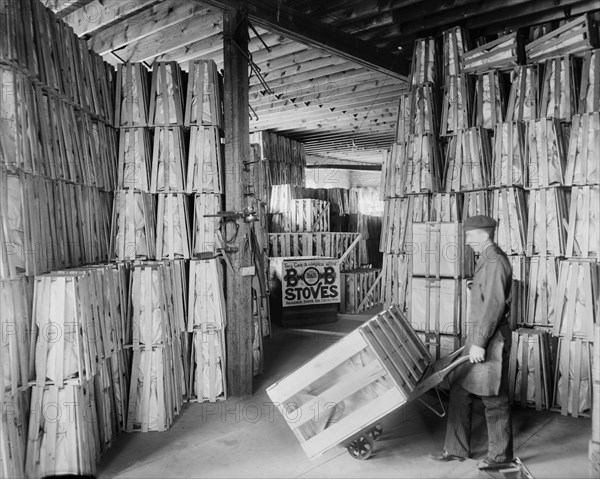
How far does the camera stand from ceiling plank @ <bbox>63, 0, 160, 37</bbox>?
7.23 m

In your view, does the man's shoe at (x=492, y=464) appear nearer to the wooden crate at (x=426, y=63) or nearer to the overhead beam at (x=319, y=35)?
the wooden crate at (x=426, y=63)

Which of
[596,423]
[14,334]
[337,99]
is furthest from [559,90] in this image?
[14,334]

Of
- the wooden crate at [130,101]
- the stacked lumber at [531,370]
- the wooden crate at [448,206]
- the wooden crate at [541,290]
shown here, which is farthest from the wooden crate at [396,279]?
the wooden crate at [130,101]

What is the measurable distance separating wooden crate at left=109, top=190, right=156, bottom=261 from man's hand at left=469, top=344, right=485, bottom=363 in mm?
3883

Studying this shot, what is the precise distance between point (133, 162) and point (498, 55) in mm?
4942

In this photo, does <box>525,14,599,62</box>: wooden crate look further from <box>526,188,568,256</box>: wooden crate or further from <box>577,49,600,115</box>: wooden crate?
<box>526,188,568,256</box>: wooden crate

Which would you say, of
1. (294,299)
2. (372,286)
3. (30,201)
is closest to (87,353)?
(30,201)

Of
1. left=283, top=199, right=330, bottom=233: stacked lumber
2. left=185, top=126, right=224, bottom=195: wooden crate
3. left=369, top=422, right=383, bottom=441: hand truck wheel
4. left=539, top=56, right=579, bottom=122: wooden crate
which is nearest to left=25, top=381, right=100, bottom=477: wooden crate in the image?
left=369, top=422, right=383, bottom=441: hand truck wheel

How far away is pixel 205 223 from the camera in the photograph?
6.62 meters

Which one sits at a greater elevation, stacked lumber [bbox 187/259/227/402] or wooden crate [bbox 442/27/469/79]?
wooden crate [bbox 442/27/469/79]

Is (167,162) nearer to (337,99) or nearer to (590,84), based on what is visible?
(590,84)

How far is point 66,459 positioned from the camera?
438 cm

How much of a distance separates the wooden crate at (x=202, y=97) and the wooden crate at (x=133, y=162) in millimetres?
627

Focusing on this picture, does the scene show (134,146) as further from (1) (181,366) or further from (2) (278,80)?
(2) (278,80)
